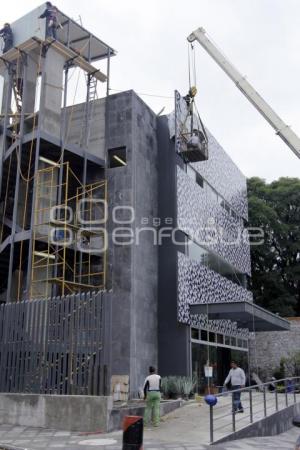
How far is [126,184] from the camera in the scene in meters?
19.3

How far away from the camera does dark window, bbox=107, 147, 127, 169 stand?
19.9 m

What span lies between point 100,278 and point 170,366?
3.99 meters

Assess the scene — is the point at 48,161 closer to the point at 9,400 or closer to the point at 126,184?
the point at 126,184

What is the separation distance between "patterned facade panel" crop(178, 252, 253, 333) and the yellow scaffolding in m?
3.03

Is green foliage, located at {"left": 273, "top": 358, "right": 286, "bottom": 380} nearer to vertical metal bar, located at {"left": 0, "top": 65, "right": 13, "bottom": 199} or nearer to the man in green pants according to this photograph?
the man in green pants

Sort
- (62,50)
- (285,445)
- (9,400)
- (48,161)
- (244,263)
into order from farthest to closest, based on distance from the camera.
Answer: (244,263)
(62,50)
(48,161)
(9,400)
(285,445)

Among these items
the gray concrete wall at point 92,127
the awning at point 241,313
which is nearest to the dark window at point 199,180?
the gray concrete wall at point 92,127

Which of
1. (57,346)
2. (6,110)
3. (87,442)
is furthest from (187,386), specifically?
(6,110)

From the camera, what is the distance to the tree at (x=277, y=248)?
38.7m

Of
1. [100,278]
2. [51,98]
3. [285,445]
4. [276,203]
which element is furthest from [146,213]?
[276,203]

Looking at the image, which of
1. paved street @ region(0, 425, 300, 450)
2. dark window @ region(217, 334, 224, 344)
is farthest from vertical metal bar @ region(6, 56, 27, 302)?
dark window @ region(217, 334, 224, 344)

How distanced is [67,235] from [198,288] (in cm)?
582

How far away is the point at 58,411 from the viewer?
→ 12.0m

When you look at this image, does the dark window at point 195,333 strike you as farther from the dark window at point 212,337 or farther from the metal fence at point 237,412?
the metal fence at point 237,412
